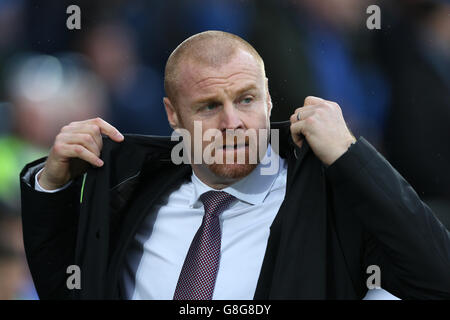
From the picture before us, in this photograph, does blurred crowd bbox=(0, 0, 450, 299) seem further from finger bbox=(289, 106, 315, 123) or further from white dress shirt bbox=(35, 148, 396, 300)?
finger bbox=(289, 106, 315, 123)

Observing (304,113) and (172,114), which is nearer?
(304,113)

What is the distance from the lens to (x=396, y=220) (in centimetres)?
115

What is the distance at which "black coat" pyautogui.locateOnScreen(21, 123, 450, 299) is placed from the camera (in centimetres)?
116

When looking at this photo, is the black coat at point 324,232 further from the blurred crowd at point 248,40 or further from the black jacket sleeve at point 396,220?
the blurred crowd at point 248,40

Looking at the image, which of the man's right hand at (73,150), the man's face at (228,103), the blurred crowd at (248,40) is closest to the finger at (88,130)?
the man's right hand at (73,150)

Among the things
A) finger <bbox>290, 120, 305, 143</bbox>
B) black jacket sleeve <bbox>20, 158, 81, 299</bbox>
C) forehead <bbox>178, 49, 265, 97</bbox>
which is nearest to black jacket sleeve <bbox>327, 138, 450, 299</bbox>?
finger <bbox>290, 120, 305, 143</bbox>

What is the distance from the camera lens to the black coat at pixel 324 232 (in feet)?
3.81

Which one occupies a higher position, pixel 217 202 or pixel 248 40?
pixel 248 40

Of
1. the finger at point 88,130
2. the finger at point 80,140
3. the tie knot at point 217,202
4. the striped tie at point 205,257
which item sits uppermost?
the finger at point 88,130

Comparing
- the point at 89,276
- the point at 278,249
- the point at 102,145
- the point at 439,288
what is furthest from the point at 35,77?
the point at 439,288

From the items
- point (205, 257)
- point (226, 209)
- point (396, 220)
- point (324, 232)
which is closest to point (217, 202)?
point (226, 209)

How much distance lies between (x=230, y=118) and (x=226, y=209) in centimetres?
25

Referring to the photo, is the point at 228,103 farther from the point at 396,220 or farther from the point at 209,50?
the point at 396,220
